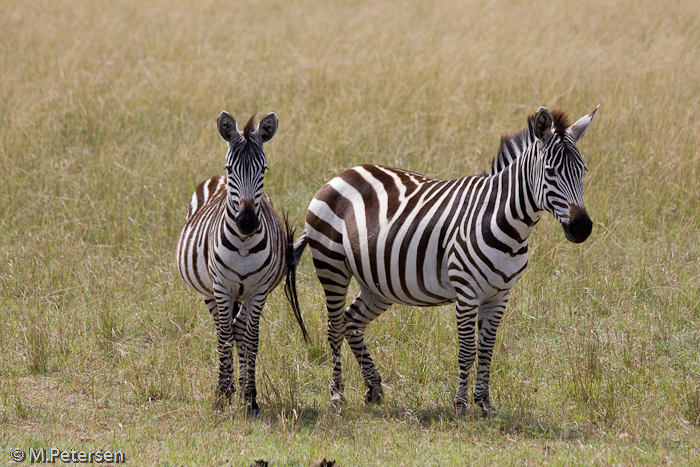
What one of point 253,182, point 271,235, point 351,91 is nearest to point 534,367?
point 271,235

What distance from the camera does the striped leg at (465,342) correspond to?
199 inches

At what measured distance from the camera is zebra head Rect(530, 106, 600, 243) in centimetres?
464

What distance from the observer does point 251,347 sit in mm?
5422

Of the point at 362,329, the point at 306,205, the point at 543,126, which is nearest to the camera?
the point at 543,126

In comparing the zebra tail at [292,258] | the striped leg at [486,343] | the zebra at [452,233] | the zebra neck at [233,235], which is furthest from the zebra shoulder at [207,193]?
the striped leg at [486,343]

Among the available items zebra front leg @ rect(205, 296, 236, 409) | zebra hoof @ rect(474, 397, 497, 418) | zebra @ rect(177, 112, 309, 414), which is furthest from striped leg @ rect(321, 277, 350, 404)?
zebra hoof @ rect(474, 397, 497, 418)

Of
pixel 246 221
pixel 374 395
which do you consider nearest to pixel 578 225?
pixel 246 221

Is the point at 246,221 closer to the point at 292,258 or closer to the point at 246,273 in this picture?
the point at 246,273

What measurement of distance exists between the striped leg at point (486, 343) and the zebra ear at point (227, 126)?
2.13 metres

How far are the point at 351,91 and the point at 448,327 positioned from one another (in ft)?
18.0

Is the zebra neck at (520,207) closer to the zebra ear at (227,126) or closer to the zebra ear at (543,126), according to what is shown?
the zebra ear at (543,126)

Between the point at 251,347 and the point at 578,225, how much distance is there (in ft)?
7.95

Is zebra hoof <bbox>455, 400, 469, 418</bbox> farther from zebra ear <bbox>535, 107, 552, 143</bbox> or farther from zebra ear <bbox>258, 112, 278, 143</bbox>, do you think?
zebra ear <bbox>258, 112, 278, 143</bbox>

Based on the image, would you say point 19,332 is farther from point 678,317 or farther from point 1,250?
point 678,317
